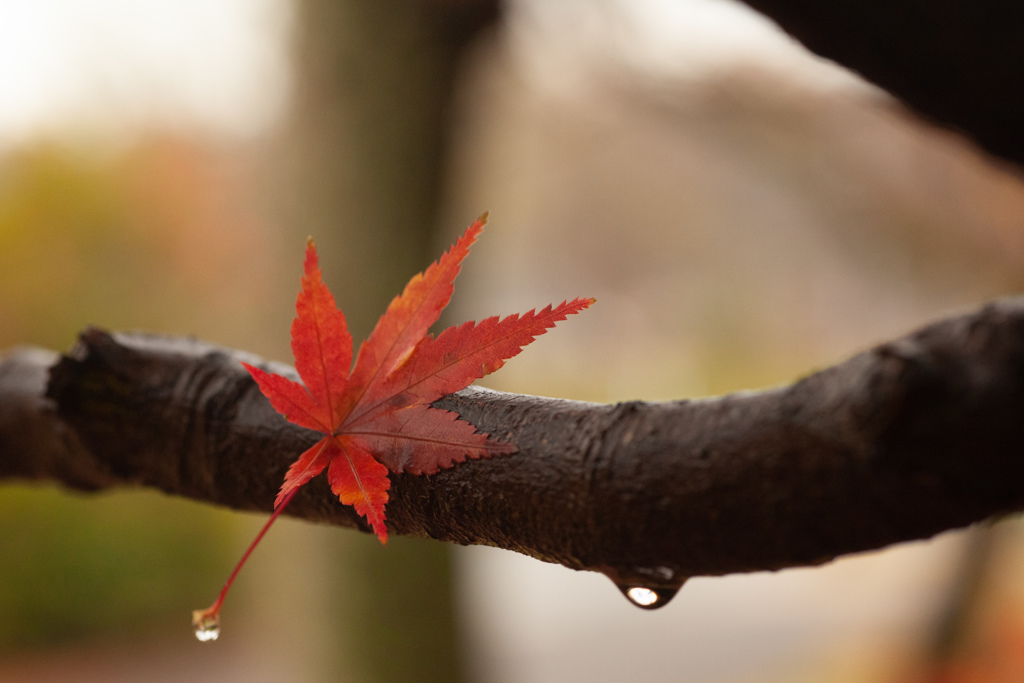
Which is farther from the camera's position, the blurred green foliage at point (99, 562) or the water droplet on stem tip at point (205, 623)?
the blurred green foliage at point (99, 562)

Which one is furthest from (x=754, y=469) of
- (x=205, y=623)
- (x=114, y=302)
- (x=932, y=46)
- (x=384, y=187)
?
(x=114, y=302)

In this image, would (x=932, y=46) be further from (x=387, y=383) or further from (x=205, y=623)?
(x=205, y=623)

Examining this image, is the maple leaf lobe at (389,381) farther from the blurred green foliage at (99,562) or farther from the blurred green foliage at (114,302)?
the blurred green foliage at (99,562)

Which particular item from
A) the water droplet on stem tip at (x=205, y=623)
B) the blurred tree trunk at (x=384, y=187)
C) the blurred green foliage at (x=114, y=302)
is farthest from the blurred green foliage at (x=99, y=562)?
the water droplet on stem tip at (x=205, y=623)

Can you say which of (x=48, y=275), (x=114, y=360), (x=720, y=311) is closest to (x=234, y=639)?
(x=48, y=275)

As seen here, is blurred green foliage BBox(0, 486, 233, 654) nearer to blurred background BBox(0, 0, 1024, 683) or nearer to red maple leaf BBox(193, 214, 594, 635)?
blurred background BBox(0, 0, 1024, 683)

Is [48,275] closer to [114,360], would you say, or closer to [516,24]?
[516,24]
